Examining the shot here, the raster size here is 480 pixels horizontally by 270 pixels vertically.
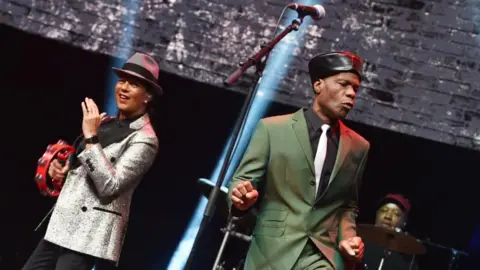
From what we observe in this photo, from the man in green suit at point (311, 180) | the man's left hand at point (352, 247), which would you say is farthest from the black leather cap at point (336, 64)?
the man's left hand at point (352, 247)

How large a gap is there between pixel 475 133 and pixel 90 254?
3186mm

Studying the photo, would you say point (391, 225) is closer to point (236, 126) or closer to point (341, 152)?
point (236, 126)

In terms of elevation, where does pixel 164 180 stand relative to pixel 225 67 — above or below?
below

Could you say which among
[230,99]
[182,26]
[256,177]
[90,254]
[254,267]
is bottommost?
[90,254]

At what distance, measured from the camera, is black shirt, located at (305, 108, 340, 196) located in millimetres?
3391

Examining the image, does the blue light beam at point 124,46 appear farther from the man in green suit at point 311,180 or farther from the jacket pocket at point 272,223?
the jacket pocket at point 272,223

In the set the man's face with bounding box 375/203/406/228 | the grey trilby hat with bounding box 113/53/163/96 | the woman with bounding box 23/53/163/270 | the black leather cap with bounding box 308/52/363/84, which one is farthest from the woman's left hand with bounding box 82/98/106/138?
the man's face with bounding box 375/203/406/228

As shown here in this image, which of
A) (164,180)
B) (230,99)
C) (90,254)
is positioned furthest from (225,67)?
(90,254)

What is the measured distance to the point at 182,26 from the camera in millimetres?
6039

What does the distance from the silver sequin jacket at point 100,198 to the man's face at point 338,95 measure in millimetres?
1079

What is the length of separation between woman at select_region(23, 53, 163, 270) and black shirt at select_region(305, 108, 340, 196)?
100 centimetres

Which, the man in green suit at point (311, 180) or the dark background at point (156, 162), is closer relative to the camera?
the man in green suit at point (311, 180)

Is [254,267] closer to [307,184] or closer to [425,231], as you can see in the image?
[307,184]

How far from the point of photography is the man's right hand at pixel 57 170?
395 cm
